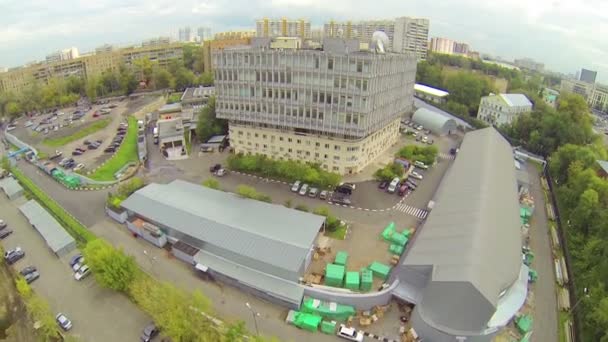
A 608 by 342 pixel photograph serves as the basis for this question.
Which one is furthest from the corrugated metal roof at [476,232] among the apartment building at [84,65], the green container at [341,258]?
the apartment building at [84,65]

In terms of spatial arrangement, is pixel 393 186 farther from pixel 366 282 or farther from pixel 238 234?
pixel 238 234

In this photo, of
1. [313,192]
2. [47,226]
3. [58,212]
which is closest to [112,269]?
[47,226]

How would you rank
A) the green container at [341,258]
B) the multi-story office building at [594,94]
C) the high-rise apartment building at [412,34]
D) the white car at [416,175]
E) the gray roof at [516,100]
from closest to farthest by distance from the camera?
the green container at [341,258] → the white car at [416,175] → the gray roof at [516,100] → the multi-story office building at [594,94] → the high-rise apartment building at [412,34]

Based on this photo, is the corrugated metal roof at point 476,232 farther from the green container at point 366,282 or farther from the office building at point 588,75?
the office building at point 588,75

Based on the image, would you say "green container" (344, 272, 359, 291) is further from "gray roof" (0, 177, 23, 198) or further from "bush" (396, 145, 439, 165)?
"gray roof" (0, 177, 23, 198)

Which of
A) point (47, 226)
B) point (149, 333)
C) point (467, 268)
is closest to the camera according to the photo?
point (467, 268)

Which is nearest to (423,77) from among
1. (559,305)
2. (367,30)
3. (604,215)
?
(367,30)

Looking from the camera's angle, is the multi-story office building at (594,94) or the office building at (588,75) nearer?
the multi-story office building at (594,94)
